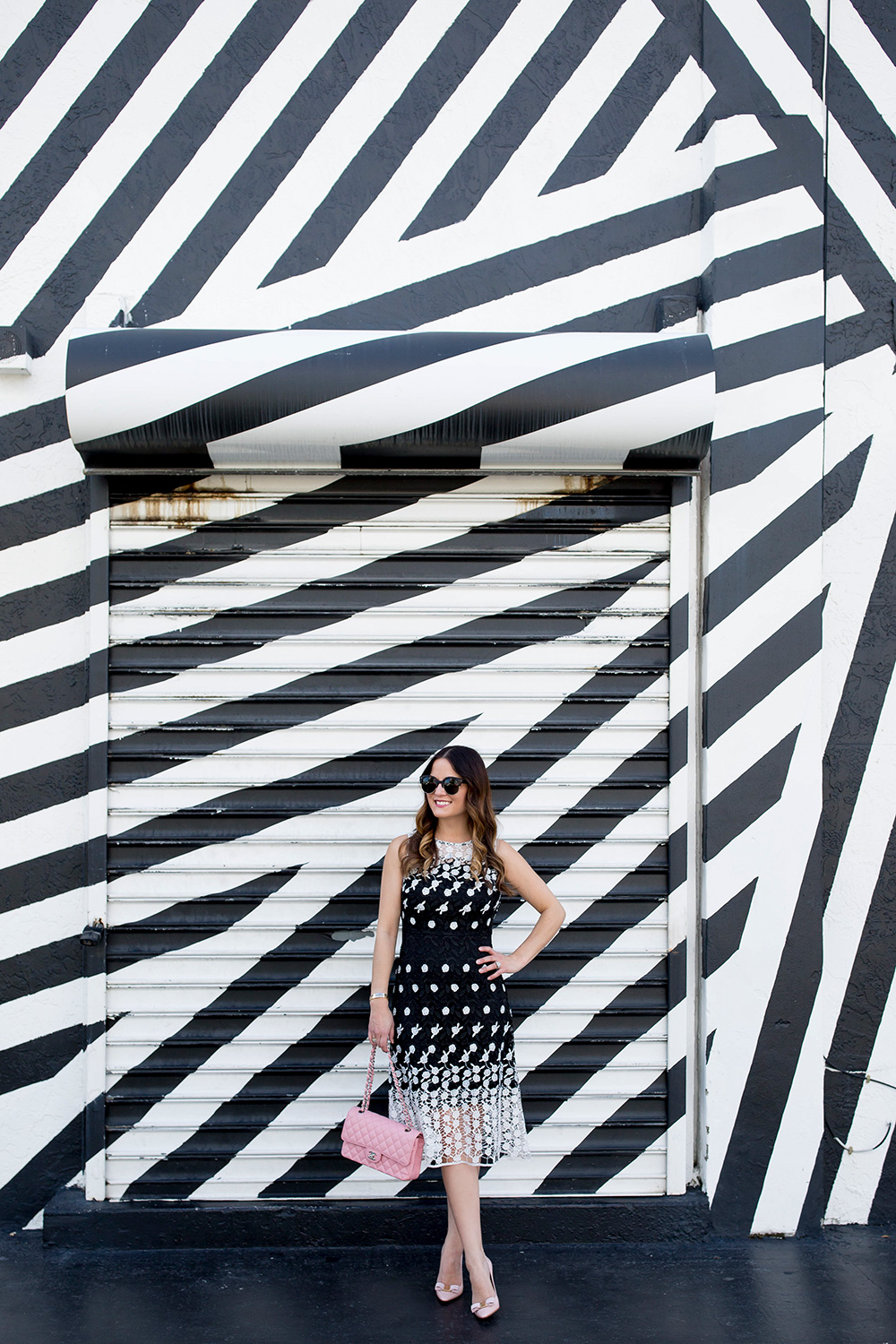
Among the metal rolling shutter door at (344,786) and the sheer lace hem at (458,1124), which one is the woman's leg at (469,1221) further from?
the metal rolling shutter door at (344,786)

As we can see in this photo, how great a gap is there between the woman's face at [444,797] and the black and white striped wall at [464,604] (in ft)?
2.20

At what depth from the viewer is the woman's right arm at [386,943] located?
137 inches

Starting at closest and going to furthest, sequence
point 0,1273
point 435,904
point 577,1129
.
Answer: point 435,904 → point 0,1273 → point 577,1129

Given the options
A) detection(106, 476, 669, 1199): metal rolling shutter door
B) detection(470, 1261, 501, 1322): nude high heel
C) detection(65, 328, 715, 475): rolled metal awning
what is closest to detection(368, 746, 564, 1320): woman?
A: detection(470, 1261, 501, 1322): nude high heel

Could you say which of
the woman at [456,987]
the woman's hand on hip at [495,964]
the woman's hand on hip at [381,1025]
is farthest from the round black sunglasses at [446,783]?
the woman's hand on hip at [381,1025]

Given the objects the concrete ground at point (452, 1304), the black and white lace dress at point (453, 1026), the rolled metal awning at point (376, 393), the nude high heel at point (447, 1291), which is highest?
the rolled metal awning at point (376, 393)

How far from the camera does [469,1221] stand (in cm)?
341

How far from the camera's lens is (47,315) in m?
4.15

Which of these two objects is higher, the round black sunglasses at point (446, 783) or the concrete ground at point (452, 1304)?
the round black sunglasses at point (446, 783)

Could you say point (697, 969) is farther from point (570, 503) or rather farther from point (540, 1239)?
point (570, 503)

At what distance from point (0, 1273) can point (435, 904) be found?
7.45ft

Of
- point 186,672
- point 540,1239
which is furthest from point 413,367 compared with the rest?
point 540,1239

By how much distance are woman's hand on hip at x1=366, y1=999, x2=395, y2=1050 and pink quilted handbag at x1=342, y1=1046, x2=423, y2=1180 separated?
40 mm

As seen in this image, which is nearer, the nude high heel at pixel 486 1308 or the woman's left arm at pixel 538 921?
the nude high heel at pixel 486 1308
